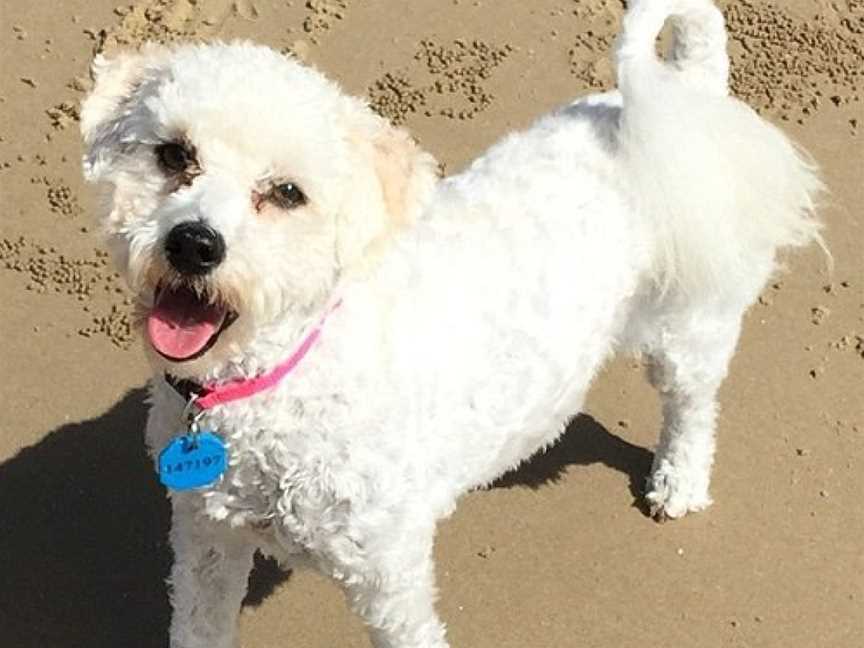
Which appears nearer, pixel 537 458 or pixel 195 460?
pixel 195 460

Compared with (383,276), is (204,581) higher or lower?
lower

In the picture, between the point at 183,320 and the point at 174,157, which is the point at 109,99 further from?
the point at 183,320

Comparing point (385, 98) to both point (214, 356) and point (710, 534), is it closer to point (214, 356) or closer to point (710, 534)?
point (710, 534)

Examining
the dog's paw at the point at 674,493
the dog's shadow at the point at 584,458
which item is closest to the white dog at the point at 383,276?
the dog's paw at the point at 674,493

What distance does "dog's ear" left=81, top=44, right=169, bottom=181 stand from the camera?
282cm

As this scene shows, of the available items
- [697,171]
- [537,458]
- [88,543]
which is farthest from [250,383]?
[537,458]

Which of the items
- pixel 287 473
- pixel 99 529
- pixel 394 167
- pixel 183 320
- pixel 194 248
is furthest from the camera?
pixel 99 529

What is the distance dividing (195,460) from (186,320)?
36 cm

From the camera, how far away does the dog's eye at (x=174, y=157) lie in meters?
2.71

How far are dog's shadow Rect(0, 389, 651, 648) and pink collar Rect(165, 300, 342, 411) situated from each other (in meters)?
1.29

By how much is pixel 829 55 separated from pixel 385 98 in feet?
5.50

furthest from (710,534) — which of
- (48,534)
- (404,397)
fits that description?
(48,534)

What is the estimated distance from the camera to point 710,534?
4180 millimetres

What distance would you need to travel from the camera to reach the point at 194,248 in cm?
256
